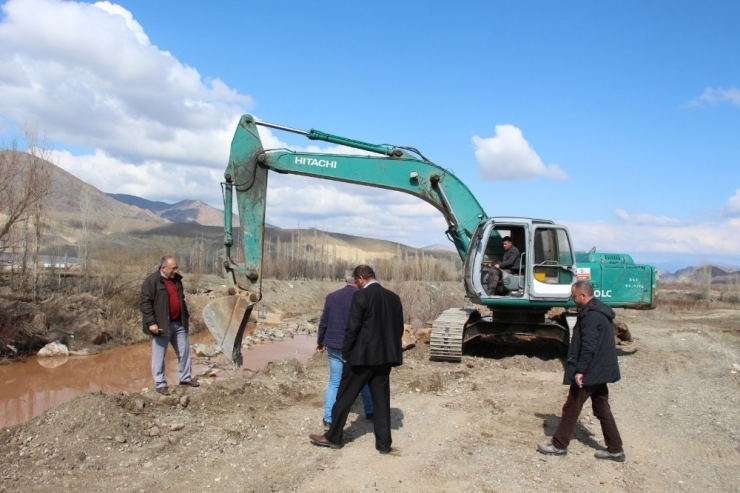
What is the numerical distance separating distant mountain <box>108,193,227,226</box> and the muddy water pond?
16443 cm

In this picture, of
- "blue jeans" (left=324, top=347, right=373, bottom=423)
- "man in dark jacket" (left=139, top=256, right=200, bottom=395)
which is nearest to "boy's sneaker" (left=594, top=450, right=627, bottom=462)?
"blue jeans" (left=324, top=347, right=373, bottom=423)

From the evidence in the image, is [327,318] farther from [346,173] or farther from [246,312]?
[346,173]

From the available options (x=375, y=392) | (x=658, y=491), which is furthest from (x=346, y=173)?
(x=658, y=491)

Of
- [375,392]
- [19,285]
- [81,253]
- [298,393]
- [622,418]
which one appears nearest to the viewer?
[375,392]

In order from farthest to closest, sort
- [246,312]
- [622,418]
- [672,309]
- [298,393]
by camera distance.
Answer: [672,309], [246,312], [298,393], [622,418]

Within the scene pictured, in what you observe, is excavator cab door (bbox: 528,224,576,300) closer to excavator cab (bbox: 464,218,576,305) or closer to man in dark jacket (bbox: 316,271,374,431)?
excavator cab (bbox: 464,218,576,305)

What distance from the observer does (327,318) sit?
22.2 ft

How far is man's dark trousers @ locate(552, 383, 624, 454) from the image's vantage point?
6.08 meters

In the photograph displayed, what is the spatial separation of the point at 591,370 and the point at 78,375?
11031mm

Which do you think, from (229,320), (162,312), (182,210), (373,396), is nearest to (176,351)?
(162,312)

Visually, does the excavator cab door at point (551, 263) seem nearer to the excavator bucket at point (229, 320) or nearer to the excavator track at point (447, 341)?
the excavator track at point (447, 341)

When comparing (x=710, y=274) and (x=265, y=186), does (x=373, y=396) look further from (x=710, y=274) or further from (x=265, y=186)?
(x=710, y=274)

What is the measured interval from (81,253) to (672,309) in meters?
29.3

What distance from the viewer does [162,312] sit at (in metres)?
7.94
